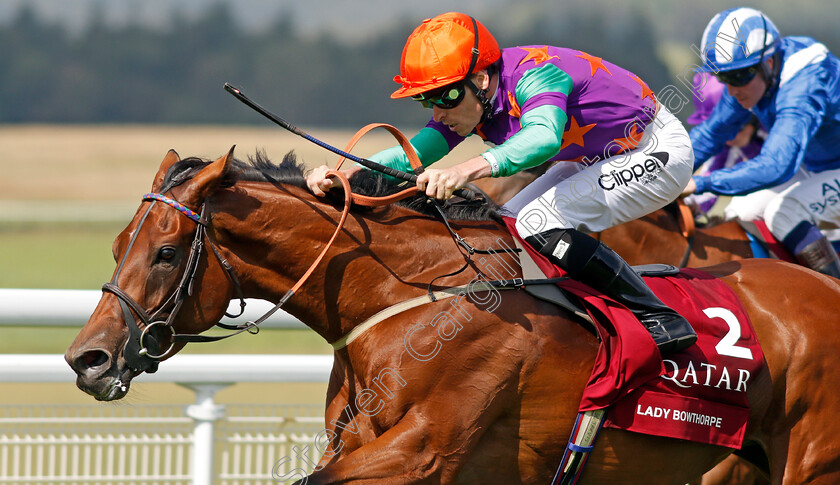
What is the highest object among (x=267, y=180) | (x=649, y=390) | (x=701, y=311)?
(x=267, y=180)

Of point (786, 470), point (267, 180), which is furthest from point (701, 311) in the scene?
point (267, 180)

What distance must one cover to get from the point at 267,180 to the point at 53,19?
61714 millimetres

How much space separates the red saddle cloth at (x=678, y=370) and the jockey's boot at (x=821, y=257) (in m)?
1.43

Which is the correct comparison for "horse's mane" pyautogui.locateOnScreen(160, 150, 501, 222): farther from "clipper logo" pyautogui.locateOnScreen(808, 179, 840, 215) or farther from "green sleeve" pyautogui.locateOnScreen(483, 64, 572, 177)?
"clipper logo" pyautogui.locateOnScreen(808, 179, 840, 215)

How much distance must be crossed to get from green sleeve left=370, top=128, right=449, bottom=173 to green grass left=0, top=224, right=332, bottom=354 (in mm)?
1538

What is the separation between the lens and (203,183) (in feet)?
8.99

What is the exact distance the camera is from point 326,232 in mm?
2910

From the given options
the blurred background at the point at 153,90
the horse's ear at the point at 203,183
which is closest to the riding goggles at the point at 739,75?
the horse's ear at the point at 203,183

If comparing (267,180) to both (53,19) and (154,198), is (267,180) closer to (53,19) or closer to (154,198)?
(154,198)

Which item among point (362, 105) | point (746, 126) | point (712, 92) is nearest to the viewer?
point (746, 126)

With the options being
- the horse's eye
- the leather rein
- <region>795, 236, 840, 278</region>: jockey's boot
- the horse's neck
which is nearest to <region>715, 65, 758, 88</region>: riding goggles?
<region>795, 236, 840, 278</region>: jockey's boot

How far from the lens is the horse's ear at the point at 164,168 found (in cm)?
283

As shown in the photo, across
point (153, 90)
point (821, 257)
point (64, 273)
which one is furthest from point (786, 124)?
point (153, 90)

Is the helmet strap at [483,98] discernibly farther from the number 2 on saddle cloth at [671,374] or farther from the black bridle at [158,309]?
the black bridle at [158,309]
